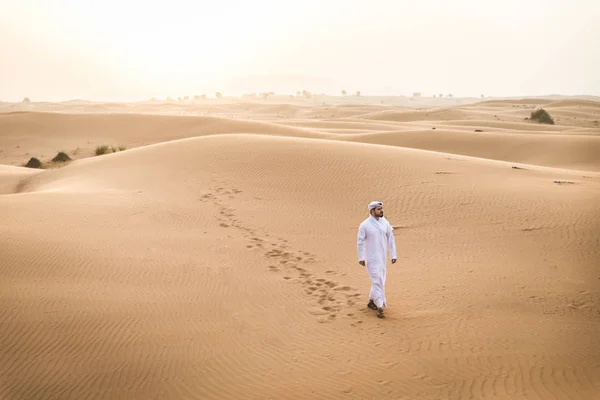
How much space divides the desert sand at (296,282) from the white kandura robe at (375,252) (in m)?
0.32

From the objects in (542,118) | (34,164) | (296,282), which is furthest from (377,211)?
(542,118)

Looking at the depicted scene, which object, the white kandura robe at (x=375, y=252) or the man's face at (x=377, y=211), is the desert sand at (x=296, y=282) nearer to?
the white kandura robe at (x=375, y=252)

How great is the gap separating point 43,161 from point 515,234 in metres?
23.9

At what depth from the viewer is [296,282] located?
872 centimetres

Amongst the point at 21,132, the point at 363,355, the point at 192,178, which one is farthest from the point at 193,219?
the point at 21,132

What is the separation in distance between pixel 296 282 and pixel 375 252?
5.94 ft

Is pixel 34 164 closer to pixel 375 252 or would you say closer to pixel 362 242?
pixel 362 242

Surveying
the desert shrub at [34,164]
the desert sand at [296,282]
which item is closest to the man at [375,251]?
the desert sand at [296,282]

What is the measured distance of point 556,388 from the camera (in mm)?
5559

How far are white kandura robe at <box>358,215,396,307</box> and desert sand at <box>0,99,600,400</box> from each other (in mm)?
322

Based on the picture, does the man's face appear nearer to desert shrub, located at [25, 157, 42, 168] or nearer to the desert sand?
the desert sand

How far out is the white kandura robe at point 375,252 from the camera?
7398 millimetres

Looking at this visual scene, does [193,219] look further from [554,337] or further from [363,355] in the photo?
[554,337]

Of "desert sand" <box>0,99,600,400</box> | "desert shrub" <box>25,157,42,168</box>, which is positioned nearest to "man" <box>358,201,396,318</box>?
"desert sand" <box>0,99,600,400</box>
